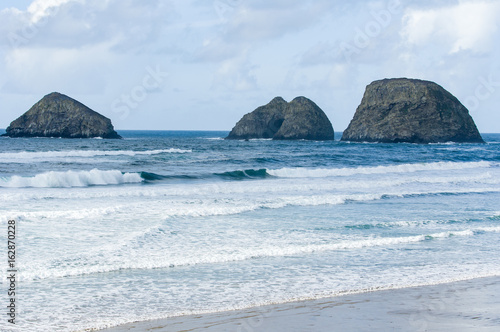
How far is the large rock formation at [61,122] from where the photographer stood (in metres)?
95.6

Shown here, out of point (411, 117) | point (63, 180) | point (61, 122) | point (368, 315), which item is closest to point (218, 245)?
point (368, 315)

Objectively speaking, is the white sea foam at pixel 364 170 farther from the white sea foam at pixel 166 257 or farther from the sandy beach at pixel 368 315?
the sandy beach at pixel 368 315

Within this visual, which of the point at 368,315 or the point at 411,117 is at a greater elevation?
the point at 411,117

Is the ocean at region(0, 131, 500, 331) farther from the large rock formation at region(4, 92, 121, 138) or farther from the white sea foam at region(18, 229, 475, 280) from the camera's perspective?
the large rock formation at region(4, 92, 121, 138)

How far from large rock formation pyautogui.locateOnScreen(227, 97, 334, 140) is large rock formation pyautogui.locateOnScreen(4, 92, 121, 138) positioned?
90.1 ft

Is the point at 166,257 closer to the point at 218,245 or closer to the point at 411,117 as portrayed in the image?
the point at 218,245

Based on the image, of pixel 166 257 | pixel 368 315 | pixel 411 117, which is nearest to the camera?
pixel 368 315

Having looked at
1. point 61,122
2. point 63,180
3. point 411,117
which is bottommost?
point 63,180

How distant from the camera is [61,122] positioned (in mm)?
96500

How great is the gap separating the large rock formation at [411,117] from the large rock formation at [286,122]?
684 cm

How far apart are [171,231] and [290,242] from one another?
3.14m

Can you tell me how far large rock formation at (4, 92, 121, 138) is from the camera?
9556 cm

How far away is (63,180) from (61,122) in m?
78.0

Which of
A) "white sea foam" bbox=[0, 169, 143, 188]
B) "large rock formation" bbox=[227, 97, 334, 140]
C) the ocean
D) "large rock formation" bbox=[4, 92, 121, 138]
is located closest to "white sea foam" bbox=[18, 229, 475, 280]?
the ocean
